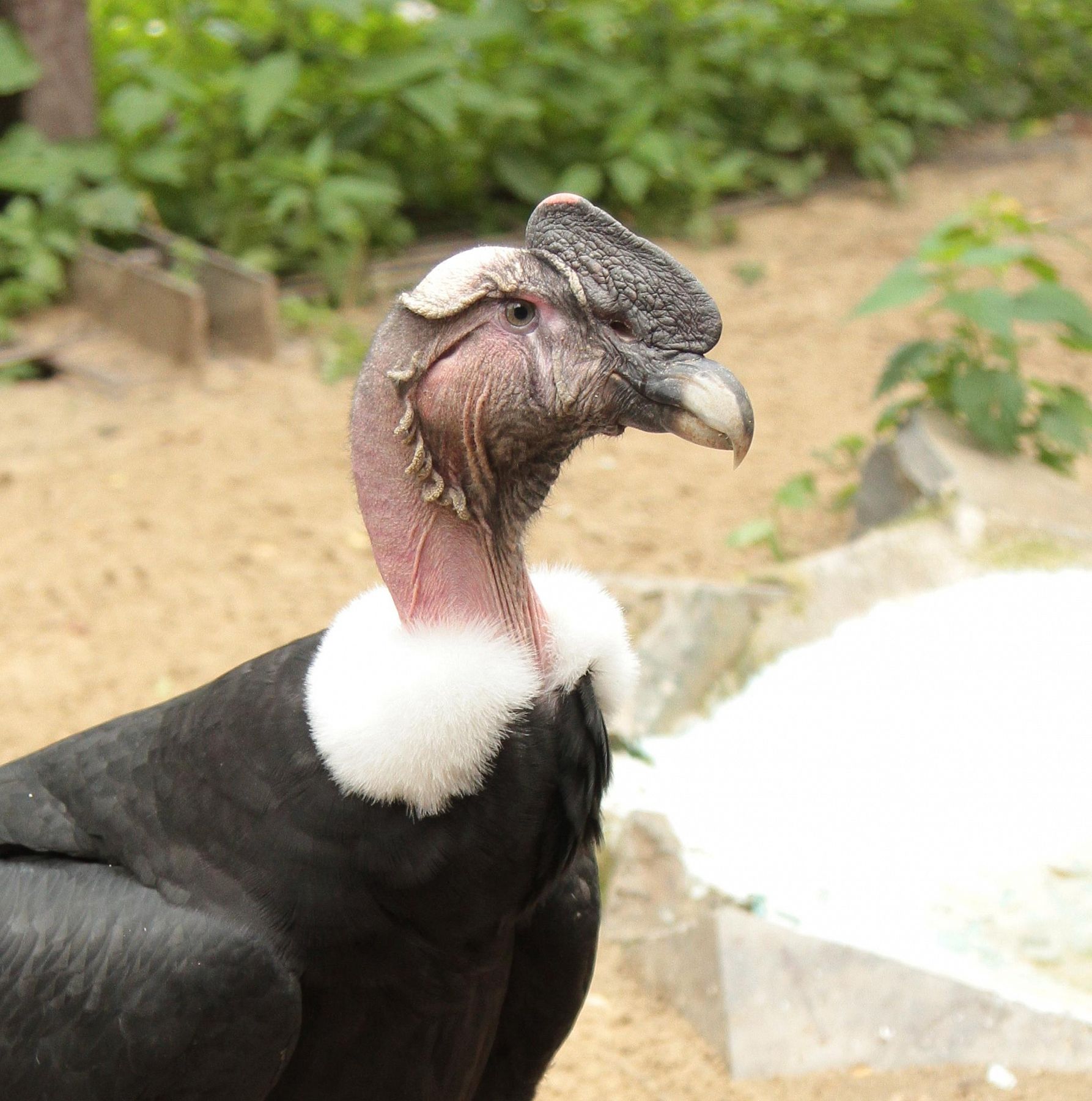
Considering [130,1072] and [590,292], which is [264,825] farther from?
[590,292]

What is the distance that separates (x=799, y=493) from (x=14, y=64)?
4.30 meters

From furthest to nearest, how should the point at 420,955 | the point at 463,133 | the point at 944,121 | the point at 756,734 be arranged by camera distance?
the point at 944,121
the point at 463,133
the point at 756,734
the point at 420,955

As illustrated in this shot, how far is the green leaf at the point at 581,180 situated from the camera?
763 cm

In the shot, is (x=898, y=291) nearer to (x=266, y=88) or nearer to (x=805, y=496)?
(x=805, y=496)

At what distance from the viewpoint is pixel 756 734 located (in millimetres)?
3852

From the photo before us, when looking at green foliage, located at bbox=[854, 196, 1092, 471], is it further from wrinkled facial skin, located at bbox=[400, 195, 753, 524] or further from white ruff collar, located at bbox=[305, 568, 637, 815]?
white ruff collar, located at bbox=[305, 568, 637, 815]

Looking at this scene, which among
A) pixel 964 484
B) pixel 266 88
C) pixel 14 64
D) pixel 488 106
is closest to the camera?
pixel 964 484

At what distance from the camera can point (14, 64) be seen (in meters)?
6.67

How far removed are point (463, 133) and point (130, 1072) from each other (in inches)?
264

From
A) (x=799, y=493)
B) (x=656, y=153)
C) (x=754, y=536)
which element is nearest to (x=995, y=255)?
(x=799, y=493)

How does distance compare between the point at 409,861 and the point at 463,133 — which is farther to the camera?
the point at 463,133

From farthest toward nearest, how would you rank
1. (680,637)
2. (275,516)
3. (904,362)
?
(275,516)
(904,362)
(680,637)

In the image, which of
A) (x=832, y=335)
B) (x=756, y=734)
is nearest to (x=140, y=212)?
(x=832, y=335)

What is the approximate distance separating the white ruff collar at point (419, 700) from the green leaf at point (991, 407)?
3.19 metres
